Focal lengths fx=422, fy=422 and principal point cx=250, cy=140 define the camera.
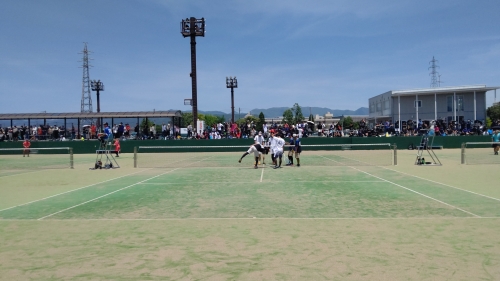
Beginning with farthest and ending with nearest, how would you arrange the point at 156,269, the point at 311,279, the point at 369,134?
the point at 369,134 < the point at 156,269 < the point at 311,279

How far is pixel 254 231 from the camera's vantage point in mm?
7902

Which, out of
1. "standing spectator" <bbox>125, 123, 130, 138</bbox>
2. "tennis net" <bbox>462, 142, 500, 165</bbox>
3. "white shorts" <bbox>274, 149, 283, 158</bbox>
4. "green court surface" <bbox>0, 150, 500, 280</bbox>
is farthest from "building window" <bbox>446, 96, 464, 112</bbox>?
"green court surface" <bbox>0, 150, 500, 280</bbox>

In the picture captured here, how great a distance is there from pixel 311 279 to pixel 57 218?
650 cm

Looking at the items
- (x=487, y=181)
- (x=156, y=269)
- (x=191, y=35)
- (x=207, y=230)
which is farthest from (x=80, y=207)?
(x=191, y=35)

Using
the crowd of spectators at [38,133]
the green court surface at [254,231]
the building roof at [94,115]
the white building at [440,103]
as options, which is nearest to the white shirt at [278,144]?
the green court surface at [254,231]

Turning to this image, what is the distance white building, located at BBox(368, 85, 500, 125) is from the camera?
183 feet

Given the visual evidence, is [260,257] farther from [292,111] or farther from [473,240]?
[292,111]

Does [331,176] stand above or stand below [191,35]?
below

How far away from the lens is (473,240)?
7.04 meters

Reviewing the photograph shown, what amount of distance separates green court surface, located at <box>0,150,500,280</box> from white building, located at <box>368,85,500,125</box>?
149 ft

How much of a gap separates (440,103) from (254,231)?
57367 millimetres

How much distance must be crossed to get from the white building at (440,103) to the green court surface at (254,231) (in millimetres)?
45476

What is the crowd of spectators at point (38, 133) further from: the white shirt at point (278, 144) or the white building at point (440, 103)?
the white building at point (440, 103)

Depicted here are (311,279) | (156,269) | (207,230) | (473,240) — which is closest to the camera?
(311,279)
